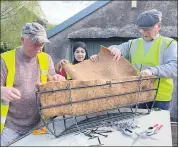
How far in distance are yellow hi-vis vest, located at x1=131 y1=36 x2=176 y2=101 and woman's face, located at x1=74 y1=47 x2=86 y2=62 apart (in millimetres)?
1364

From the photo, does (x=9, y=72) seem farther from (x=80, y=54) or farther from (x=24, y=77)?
(x=80, y=54)

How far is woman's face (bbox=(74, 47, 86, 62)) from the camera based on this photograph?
12.4 ft

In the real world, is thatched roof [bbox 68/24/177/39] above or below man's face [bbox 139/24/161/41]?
above

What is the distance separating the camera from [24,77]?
2.05 metres

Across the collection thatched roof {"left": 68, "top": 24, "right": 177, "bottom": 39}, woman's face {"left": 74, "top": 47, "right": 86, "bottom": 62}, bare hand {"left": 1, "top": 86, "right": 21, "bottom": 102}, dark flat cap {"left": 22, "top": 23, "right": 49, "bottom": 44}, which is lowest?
bare hand {"left": 1, "top": 86, "right": 21, "bottom": 102}

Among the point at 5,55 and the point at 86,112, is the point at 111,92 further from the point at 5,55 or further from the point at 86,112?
the point at 5,55

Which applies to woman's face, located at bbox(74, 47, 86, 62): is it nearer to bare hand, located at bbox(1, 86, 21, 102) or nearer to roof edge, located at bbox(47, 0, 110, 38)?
bare hand, located at bbox(1, 86, 21, 102)

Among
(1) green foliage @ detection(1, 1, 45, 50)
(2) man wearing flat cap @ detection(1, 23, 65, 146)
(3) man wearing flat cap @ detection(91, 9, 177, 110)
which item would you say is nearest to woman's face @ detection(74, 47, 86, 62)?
(3) man wearing flat cap @ detection(91, 9, 177, 110)

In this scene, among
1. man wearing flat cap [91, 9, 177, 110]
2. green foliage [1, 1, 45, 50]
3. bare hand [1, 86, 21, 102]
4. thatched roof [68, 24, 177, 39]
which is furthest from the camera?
green foliage [1, 1, 45, 50]

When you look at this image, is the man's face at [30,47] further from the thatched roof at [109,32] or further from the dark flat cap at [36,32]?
the thatched roof at [109,32]

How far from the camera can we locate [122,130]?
1.82 meters

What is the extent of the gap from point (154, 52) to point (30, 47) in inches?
35.1

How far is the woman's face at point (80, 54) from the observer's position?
3.77 m

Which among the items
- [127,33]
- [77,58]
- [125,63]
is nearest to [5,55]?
[125,63]
